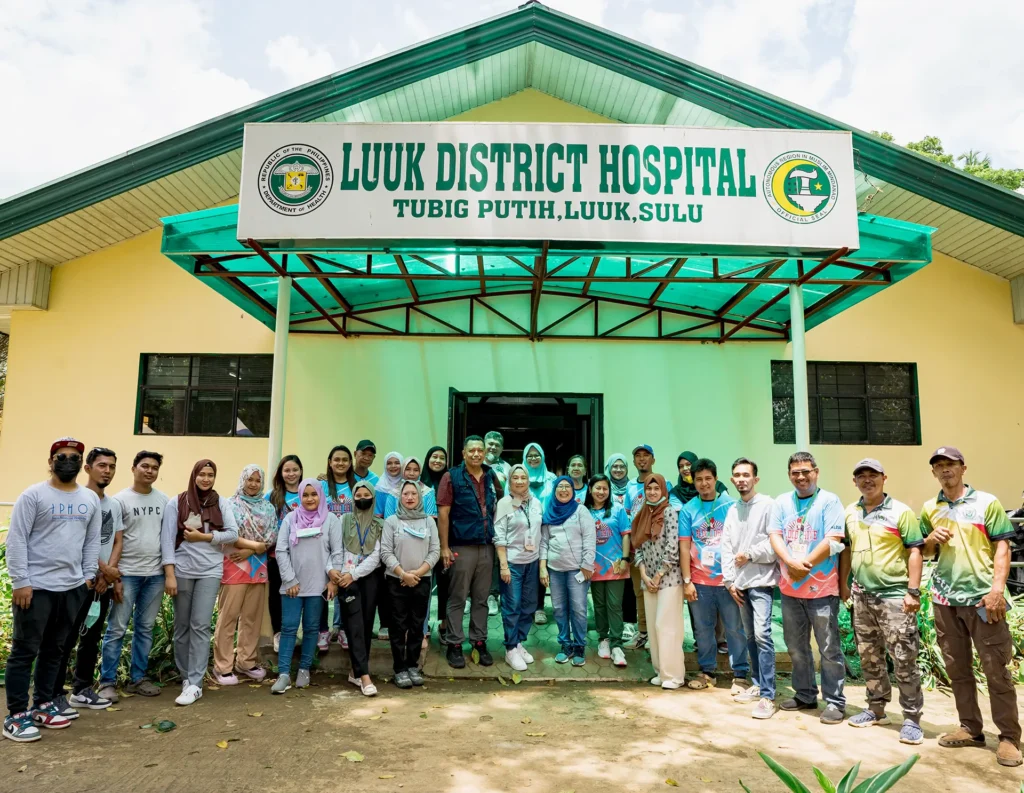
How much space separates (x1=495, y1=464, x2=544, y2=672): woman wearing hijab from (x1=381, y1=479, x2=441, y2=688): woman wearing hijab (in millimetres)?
632

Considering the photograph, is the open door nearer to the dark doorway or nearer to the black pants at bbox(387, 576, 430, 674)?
the dark doorway

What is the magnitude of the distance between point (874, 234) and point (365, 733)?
5.45 m

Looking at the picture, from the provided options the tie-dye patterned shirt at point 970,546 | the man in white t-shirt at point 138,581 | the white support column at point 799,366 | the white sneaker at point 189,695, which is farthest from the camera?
the white support column at point 799,366

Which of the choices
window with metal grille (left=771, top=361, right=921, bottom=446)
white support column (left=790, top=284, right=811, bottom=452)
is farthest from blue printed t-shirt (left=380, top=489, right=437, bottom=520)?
window with metal grille (left=771, top=361, right=921, bottom=446)

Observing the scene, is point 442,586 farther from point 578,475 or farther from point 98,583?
point 98,583

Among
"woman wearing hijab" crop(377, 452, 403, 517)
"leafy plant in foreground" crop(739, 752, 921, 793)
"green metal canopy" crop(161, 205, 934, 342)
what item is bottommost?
"leafy plant in foreground" crop(739, 752, 921, 793)

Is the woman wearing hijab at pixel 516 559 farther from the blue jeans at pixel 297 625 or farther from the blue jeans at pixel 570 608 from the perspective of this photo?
the blue jeans at pixel 297 625

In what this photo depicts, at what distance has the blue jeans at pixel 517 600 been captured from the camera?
555cm

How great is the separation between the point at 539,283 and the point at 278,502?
3144mm

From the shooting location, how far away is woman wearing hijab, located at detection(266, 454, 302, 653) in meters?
5.48

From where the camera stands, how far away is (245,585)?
203 inches

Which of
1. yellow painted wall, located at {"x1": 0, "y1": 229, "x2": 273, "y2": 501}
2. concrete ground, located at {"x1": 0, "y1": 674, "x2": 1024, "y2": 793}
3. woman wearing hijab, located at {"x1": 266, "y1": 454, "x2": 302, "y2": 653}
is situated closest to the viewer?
concrete ground, located at {"x1": 0, "y1": 674, "x2": 1024, "y2": 793}

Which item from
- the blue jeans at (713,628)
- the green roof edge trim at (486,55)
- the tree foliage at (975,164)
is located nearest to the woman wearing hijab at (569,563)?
the blue jeans at (713,628)

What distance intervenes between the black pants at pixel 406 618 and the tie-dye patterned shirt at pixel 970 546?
3.44 metres
